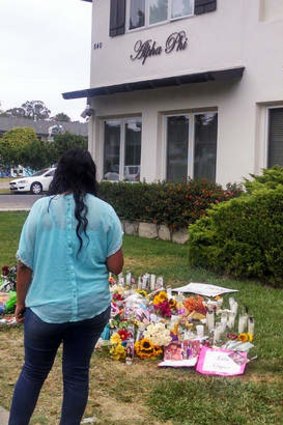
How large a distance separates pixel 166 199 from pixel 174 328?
691cm

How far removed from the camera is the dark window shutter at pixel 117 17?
1496 centimetres

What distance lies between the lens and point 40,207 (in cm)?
352

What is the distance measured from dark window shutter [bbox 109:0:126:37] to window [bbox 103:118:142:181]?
6.86ft

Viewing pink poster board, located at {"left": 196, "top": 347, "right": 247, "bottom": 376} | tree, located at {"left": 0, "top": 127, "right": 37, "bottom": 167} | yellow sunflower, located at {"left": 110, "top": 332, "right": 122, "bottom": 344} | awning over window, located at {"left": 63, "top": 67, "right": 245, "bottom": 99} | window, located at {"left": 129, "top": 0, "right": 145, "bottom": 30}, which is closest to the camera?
pink poster board, located at {"left": 196, "top": 347, "right": 247, "bottom": 376}

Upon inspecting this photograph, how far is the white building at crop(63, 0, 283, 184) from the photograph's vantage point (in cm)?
1179

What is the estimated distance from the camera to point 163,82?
512 inches

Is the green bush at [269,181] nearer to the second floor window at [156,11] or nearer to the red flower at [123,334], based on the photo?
the red flower at [123,334]

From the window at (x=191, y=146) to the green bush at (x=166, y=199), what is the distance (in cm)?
77

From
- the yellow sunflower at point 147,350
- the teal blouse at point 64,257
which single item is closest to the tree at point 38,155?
the yellow sunflower at point 147,350

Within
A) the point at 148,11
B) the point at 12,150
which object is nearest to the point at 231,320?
the point at 148,11

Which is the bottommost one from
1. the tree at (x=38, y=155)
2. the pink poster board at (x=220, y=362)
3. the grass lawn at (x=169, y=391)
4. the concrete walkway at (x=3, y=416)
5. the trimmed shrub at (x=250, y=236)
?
the concrete walkway at (x=3, y=416)

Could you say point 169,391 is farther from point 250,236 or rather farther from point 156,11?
point 156,11

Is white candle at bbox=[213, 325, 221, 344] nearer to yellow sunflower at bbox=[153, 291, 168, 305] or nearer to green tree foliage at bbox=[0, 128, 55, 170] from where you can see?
yellow sunflower at bbox=[153, 291, 168, 305]

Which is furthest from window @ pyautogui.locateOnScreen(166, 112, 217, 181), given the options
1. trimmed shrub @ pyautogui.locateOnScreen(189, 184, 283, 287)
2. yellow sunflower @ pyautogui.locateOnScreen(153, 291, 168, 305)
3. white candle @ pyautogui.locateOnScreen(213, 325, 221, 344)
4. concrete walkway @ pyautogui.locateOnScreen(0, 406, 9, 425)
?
concrete walkway @ pyautogui.locateOnScreen(0, 406, 9, 425)
